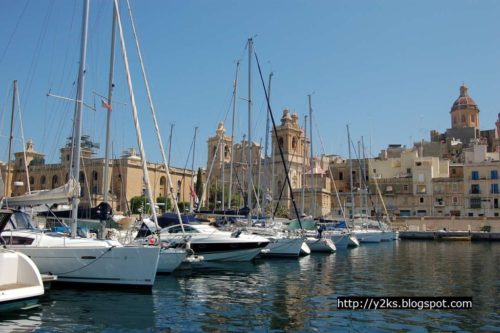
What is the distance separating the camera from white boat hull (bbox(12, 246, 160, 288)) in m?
16.7

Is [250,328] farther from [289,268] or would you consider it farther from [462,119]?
[462,119]

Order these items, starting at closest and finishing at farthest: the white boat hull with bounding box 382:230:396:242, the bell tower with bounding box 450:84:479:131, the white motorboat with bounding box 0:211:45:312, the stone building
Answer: the white motorboat with bounding box 0:211:45:312
the white boat hull with bounding box 382:230:396:242
the stone building
the bell tower with bounding box 450:84:479:131

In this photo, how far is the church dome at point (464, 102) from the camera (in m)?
111

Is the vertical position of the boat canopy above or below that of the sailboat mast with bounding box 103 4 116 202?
below

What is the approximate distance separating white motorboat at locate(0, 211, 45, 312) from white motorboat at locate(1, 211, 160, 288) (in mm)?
2732

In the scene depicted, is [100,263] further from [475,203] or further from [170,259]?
[475,203]

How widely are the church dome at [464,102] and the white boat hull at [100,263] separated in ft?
351

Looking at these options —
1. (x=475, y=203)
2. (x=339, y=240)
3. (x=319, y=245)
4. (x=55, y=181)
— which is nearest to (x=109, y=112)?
(x=319, y=245)

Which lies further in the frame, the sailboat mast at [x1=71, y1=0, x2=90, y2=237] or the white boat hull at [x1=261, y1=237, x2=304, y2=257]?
the white boat hull at [x1=261, y1=237, x2=304, y2=257]

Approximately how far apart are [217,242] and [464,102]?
99.2m

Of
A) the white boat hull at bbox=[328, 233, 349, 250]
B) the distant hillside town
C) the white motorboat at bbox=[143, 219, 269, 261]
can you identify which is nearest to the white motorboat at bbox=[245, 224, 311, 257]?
the white motorboat at bbox=[143, 219, 269, 261]

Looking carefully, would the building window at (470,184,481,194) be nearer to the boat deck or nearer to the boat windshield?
the boat windshield

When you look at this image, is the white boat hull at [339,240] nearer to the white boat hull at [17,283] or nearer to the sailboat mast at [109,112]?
the sailboat mast at [109,112]

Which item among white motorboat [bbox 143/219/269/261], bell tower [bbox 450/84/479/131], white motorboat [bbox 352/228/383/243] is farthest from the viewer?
bell tower [bbox 450/84/479/131]
